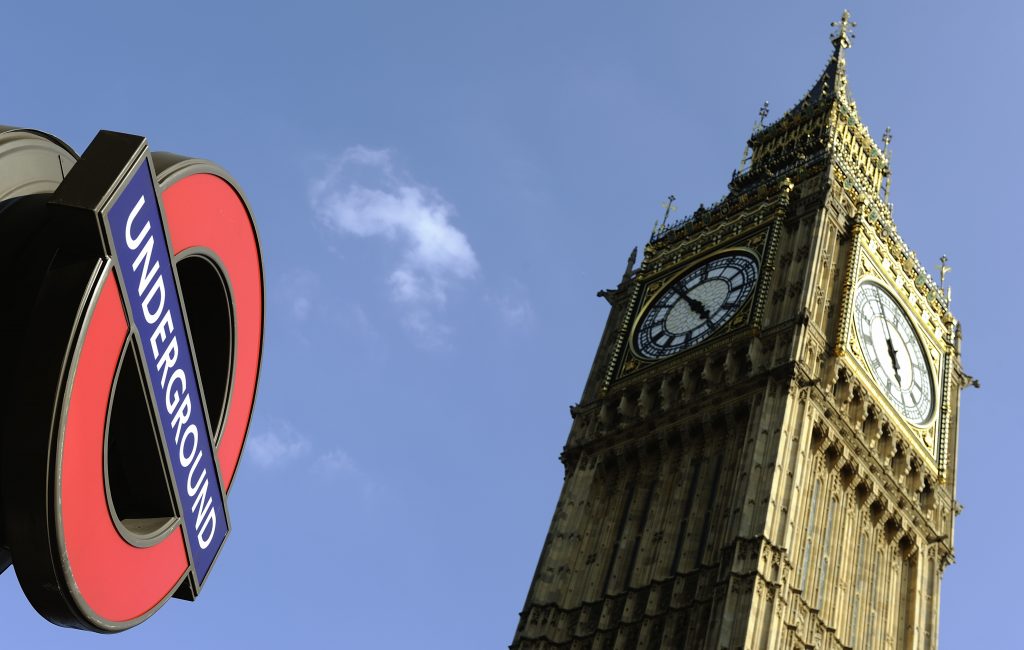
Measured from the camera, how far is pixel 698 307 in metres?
50.0

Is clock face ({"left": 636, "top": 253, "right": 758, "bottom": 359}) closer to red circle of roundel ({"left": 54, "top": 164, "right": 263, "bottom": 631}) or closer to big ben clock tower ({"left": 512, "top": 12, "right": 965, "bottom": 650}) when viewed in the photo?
big ben clock tower ({"left": 512, "top": 12, "right": 965, "bottom": 650})

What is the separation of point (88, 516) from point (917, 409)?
45.0 metres

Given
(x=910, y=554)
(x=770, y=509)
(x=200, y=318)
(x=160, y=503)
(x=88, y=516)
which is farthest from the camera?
(x=910, y=554)

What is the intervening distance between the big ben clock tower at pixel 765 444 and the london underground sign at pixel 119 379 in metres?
28.6

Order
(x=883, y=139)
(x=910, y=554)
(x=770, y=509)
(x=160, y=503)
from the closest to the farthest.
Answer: (x=160, y=503) < (x=770, y=509) < (x=910, y=554) < (x=883, y=139)

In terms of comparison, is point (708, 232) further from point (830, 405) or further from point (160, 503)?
point (160, 503)

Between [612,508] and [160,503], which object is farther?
[612,508]

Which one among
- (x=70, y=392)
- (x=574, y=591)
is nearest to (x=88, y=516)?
(x=70, y=392)

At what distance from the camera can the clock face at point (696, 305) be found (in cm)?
4888

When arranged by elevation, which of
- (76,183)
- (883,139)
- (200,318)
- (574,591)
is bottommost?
(76,183)

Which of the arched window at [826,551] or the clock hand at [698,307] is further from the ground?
the clock hand at [698,307]

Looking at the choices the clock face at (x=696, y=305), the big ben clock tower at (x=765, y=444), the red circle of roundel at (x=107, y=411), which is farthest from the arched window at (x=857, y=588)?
the red circle of roundel at (x=107, y=411)

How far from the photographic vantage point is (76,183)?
761 centimetres

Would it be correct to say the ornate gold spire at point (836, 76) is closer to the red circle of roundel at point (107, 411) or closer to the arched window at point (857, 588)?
the arched window at point (857, 588)
